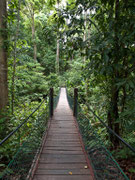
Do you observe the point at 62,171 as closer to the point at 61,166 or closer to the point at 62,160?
the point at 61,166

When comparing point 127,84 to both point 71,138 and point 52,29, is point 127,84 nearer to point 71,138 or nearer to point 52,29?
point 52,29

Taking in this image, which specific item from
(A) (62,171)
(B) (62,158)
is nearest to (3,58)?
(B) (62,158)

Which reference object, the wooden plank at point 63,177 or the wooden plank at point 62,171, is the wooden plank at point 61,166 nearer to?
the wooden plank at point 62,171

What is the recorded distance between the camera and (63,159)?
2250 mm

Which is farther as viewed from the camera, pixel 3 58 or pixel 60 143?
pixel 3 58

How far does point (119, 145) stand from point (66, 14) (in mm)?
2401

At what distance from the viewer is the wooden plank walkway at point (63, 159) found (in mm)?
1879

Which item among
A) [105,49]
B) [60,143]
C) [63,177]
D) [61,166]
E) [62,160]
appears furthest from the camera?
[60,143]

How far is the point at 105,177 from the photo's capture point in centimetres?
159

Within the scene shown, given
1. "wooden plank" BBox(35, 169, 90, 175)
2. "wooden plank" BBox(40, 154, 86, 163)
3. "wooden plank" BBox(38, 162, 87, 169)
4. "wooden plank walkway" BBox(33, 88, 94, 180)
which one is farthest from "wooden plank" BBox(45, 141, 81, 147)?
"wooden plank" BBox(35, 169, 90, 175)

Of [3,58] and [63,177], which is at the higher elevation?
[3,58]

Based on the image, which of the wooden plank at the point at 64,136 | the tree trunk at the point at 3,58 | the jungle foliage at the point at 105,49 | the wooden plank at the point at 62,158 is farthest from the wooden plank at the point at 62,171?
the tree trunk at the point at 3,58

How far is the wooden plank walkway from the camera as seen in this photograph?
1.88m

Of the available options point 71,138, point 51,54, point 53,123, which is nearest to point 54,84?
point 51,54
